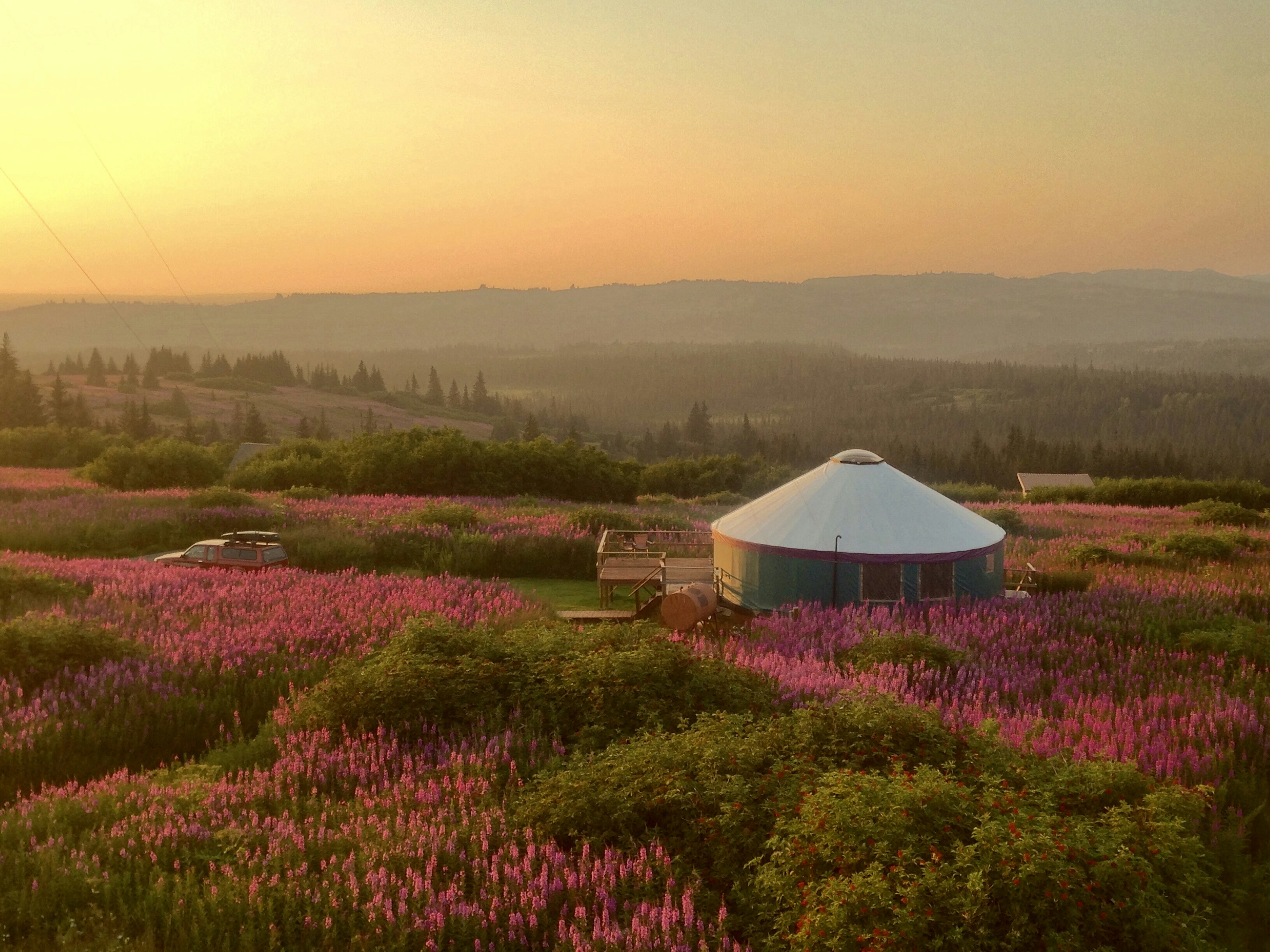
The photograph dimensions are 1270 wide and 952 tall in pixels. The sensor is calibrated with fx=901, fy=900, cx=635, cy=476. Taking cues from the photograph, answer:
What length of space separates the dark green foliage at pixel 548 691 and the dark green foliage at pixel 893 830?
0.95 meters

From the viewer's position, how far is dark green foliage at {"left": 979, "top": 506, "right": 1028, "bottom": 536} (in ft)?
94.5

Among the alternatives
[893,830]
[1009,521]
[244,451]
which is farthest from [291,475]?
[244,451]

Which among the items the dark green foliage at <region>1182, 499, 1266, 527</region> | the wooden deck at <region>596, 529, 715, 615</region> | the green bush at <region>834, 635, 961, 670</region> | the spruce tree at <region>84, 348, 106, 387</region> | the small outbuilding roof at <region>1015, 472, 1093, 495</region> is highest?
the spruce tree at <region>84, 348, 106, 387</region>

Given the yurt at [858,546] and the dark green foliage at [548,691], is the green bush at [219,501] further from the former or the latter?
the dark green foliage at [548,691]

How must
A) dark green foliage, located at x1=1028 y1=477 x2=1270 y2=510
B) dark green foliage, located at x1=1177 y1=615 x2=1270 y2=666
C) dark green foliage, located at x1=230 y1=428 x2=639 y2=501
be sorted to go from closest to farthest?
1. dark green foliage, located at x1=1177 y1=615 x2=1270 y2=666
2. dark green foliage, located at x1=230 y1=428 x2=639 y2=501
3. dark green foliage, located at x1=1028 y1=477 x2=1270 y2=510

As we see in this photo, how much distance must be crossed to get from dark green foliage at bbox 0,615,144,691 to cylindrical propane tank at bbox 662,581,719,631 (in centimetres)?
759

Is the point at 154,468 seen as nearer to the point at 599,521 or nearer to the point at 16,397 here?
the point at 599,521

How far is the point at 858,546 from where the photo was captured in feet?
50.8

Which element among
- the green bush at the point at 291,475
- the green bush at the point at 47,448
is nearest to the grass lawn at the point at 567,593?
the green bush at the point at 291,475

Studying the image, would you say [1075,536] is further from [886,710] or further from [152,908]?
[152,908]

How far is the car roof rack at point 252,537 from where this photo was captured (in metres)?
18.1

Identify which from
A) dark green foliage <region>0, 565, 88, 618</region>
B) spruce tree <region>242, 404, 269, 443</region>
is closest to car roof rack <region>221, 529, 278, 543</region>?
dark green foliage <region>0, 565, 88, 618</region>

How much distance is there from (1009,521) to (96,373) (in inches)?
7230

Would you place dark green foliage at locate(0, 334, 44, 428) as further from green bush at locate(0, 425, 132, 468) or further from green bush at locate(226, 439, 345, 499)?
green bush at locate(226, 439, 345, 499)
